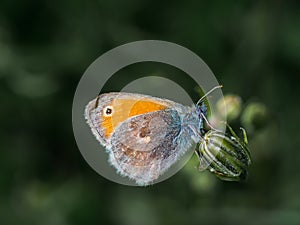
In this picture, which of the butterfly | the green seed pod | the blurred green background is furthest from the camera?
the blurred green background

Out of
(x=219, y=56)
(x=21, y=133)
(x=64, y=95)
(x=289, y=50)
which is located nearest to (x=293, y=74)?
(x=289, y=50)

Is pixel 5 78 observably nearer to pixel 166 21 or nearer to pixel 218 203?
pixel 166 21

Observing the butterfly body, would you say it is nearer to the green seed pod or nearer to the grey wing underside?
the grey wing underside

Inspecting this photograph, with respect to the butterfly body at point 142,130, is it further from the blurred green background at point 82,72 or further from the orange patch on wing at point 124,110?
the blurred green background at point 82,72

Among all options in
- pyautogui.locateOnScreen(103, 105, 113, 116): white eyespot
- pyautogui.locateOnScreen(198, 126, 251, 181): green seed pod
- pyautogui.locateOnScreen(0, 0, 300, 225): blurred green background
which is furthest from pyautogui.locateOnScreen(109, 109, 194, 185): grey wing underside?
pyautogui.locateOnScreen(0, 0, 300, 225): blurred green background

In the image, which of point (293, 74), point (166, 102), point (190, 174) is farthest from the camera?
point (293, 74)

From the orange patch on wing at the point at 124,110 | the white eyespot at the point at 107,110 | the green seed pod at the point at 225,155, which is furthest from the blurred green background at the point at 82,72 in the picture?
the green seed pod at the point at 225,155
